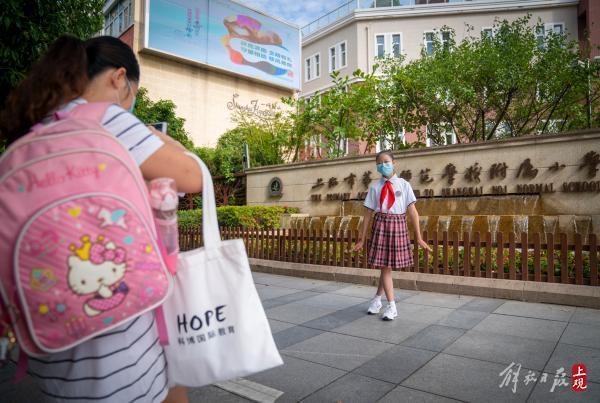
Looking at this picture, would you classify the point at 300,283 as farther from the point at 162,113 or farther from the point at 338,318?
the point at 162,113

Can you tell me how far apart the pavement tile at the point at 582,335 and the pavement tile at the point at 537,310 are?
289 millimetres

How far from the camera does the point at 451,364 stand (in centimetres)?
331

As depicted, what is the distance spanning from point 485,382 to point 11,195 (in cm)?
318

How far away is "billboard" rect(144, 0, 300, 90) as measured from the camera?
24828 mm

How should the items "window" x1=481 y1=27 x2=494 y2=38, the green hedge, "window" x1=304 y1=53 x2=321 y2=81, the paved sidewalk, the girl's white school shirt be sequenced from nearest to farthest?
the paved sidewalk → the girl's white school shirt → the green hedge → "window" x1=481 y1=27 x2=494 y2=38 → "window" x1=304 y1=53 x2=321 y2=81

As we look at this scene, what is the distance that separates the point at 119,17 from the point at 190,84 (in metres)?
6.69

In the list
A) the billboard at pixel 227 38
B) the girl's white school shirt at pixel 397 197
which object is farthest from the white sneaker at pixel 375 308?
the billboard at pixel 227 38

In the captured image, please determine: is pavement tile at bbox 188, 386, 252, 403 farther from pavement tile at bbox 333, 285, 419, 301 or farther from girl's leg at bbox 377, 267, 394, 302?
pavement tile at bbox 333, 285, 419, 301

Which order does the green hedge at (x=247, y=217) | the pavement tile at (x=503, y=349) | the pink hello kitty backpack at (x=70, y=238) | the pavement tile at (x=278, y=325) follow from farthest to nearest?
1. the green hedge at (x=247, y=217)
2. the pavement tile at (x=278, y=325)
3. the pavement tile at (x=503, y=349)
4. the pink hello kitty backpack at (x=70, y=238)

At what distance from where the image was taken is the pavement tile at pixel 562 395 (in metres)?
2.68

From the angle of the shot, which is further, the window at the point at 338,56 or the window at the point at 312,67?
the window at the point at 312,67

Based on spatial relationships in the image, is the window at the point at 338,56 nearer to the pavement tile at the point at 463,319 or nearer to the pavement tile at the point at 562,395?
the pavement tile at the point at 463,319

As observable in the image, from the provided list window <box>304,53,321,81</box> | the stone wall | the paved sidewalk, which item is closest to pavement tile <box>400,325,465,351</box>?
the paved sidewalk

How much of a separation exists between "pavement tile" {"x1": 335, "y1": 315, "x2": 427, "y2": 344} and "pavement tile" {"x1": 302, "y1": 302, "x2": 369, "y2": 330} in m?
0.11
